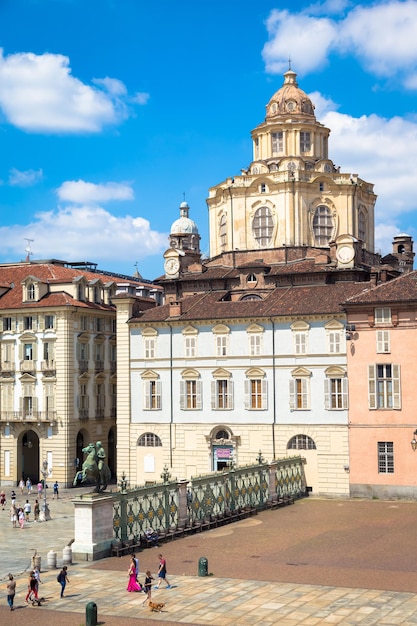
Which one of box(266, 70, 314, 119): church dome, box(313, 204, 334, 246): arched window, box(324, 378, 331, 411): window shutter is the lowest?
box(324, 378, 331, 411): window shutter

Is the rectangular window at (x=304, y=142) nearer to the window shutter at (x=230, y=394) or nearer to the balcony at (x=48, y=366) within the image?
the window shutter at (x=230, y=394)

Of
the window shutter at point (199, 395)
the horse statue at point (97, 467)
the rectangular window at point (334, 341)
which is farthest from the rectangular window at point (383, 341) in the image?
the horse statue at point (97, 467)

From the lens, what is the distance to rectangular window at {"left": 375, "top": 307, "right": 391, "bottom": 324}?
59750 mm

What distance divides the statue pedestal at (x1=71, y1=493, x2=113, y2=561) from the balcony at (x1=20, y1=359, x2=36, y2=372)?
37.1m

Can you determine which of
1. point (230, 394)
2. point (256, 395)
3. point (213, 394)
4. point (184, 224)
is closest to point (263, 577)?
point (256, 395)

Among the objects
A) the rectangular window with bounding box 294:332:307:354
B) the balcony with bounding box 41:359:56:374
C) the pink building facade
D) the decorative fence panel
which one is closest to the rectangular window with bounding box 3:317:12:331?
the balcony with bounding box 41:359:56:374

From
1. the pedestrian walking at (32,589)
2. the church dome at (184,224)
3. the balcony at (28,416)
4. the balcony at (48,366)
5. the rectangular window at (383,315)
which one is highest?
the church dome at (184,224)

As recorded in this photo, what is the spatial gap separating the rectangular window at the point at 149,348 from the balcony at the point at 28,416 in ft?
36.7

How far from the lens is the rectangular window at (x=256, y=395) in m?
64.8

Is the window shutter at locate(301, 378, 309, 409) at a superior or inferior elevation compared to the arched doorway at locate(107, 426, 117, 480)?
superior

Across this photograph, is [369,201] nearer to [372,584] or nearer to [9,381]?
[9,381]

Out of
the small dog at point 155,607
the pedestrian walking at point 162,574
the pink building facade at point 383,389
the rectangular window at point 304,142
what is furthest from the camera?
the rectangular window at point 304,142

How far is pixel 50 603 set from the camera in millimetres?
33406

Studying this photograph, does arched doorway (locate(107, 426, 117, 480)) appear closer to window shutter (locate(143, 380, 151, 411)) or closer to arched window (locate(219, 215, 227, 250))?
window shutter (locate(143, 380, 151, 411))
